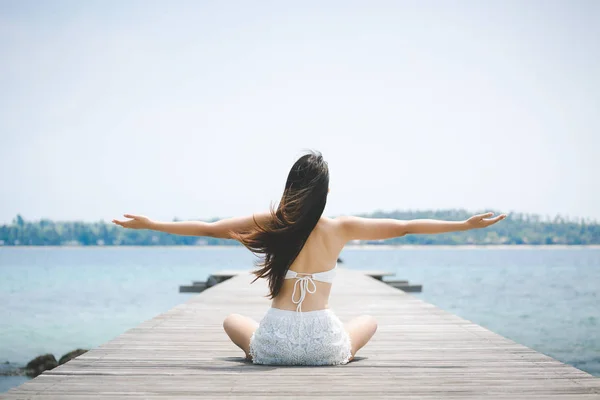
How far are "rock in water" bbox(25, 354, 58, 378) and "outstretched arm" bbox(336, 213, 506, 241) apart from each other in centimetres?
1118

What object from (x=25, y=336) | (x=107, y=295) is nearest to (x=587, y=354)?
(x=25, y=336)

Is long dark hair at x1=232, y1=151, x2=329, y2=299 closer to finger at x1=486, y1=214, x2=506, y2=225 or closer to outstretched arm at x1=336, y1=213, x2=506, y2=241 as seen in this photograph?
outstretched arm at x1=336, y1=213, x2=506, y2=241

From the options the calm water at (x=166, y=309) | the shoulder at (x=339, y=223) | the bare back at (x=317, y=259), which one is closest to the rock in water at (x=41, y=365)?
the calm water at (x=166, y=309)

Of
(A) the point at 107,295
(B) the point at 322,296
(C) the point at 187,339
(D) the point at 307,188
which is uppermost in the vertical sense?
(D) the point at 307,188

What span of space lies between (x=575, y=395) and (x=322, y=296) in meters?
1.82

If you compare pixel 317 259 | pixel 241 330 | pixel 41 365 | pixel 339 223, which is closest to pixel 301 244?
pixel 317 259

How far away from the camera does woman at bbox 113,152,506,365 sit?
4.55 meters

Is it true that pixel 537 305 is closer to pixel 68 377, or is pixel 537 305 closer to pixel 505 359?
pixel 505 359

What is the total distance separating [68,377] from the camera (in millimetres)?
4621

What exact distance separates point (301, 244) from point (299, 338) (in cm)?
73

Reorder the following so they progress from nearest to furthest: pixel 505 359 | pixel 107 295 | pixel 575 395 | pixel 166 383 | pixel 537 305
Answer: pixel 575 395 → pixel 166 383 → pixel 505 359 → pixel 537 305 → pixel 107 295

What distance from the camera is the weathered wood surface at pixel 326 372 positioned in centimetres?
418

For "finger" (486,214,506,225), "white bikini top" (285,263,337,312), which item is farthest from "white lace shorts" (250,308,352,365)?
"finger" (486,214,506,225)

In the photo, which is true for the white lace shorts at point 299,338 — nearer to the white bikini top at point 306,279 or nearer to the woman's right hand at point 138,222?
the white bikini top at point 306,279
